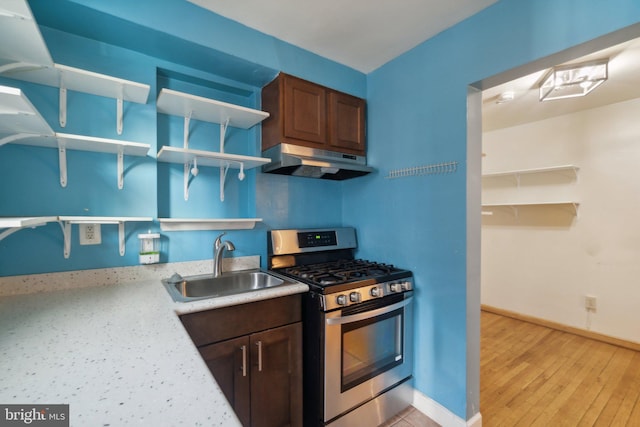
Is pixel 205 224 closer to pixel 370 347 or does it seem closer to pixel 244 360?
pixel 244 360

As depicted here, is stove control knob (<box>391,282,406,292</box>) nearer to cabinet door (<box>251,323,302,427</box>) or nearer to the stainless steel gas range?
the stainless steel gas range

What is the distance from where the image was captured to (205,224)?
1.79m

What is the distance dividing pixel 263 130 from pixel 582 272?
3.60m

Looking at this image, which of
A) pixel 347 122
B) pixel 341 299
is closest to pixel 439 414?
pixel 341 299

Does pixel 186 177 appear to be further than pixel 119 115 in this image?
Yes

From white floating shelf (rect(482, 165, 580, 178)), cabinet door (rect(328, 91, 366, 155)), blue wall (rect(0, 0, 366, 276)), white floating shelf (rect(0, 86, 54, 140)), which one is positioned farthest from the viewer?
white floating shelf (rect(482, 165, 580, 178))

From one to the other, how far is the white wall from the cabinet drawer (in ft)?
10.5

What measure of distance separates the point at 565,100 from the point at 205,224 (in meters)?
3.49

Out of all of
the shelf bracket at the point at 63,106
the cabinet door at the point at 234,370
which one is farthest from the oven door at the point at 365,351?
the shelf bracket at the point at 63,106

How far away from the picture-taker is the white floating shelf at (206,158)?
5.00ft

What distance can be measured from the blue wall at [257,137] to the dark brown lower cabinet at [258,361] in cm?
66

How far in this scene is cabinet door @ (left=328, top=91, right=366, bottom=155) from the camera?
6.75 feet

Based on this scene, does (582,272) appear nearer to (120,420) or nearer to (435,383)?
(435,383)

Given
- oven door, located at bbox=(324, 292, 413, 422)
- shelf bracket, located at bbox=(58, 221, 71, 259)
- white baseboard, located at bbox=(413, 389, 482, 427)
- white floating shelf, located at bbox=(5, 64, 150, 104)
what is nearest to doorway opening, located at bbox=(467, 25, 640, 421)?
white baseboard, located at bbox=(413, 389, 482, 427)
